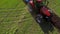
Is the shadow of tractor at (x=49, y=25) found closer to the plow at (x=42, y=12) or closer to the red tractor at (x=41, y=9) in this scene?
the plow at (x=42, y=12)

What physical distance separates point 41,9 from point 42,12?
0.12 meters

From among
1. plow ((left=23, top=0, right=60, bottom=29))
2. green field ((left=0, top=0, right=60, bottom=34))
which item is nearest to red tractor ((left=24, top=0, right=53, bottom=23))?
plow ((left=23, top=0, right=60, bottom=29))

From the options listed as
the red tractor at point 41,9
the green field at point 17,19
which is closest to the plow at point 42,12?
the red tractor at point 41,9

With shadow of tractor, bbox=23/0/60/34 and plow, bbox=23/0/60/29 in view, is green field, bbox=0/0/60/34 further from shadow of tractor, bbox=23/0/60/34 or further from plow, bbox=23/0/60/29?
plow, bbox=23/0/60/29

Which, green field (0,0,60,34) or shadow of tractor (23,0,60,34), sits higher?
green field (0,0,60,34)

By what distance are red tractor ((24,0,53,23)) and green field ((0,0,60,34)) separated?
282mm

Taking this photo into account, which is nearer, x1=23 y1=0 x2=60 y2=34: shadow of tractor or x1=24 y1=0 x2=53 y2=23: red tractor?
x1=24 y1=0 x2=53 y2=23: red tractor

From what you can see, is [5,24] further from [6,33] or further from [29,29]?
[29,29]

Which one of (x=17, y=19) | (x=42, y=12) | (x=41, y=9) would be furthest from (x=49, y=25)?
(x=17, y=19)

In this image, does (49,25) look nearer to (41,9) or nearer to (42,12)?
(42,12)

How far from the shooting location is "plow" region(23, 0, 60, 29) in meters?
6.80

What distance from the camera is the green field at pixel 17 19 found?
6.84m

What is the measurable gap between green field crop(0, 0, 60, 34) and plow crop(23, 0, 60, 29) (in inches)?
7.3

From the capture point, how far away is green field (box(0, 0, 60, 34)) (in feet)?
22.4
